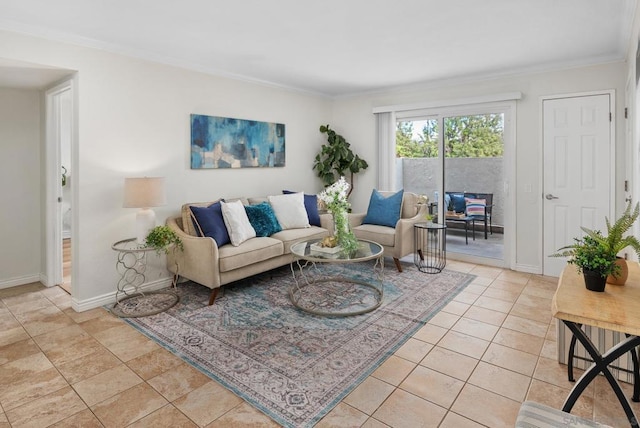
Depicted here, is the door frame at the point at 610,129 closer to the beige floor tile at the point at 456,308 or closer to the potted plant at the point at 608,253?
the beige floor tile at the point at 456,308

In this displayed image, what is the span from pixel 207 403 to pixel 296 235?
239 centimetres

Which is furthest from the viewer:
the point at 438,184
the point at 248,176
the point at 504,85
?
the point at 438,184

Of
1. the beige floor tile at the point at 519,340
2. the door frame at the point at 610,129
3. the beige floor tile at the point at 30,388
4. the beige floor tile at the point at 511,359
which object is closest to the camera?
the beige floor tile at the point at 30,388

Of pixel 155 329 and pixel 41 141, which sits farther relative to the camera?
pixel 41 141

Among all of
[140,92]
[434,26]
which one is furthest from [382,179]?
[140,92]

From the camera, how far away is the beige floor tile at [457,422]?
6.11 ft

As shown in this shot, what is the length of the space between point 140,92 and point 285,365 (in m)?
3.02

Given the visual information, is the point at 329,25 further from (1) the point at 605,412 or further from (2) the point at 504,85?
(1) the point at 605,412

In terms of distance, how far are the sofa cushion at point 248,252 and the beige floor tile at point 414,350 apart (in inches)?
68.1

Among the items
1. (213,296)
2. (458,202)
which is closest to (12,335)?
(213,296)

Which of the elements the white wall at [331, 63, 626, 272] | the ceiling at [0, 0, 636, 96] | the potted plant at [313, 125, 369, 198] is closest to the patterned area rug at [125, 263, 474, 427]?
the white wall at [331, 63, 626, 272]

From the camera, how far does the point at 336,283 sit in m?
4.07

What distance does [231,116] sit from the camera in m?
4.59

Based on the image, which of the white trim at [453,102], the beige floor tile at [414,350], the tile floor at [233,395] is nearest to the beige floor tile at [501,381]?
the tile floor at [233,395]
